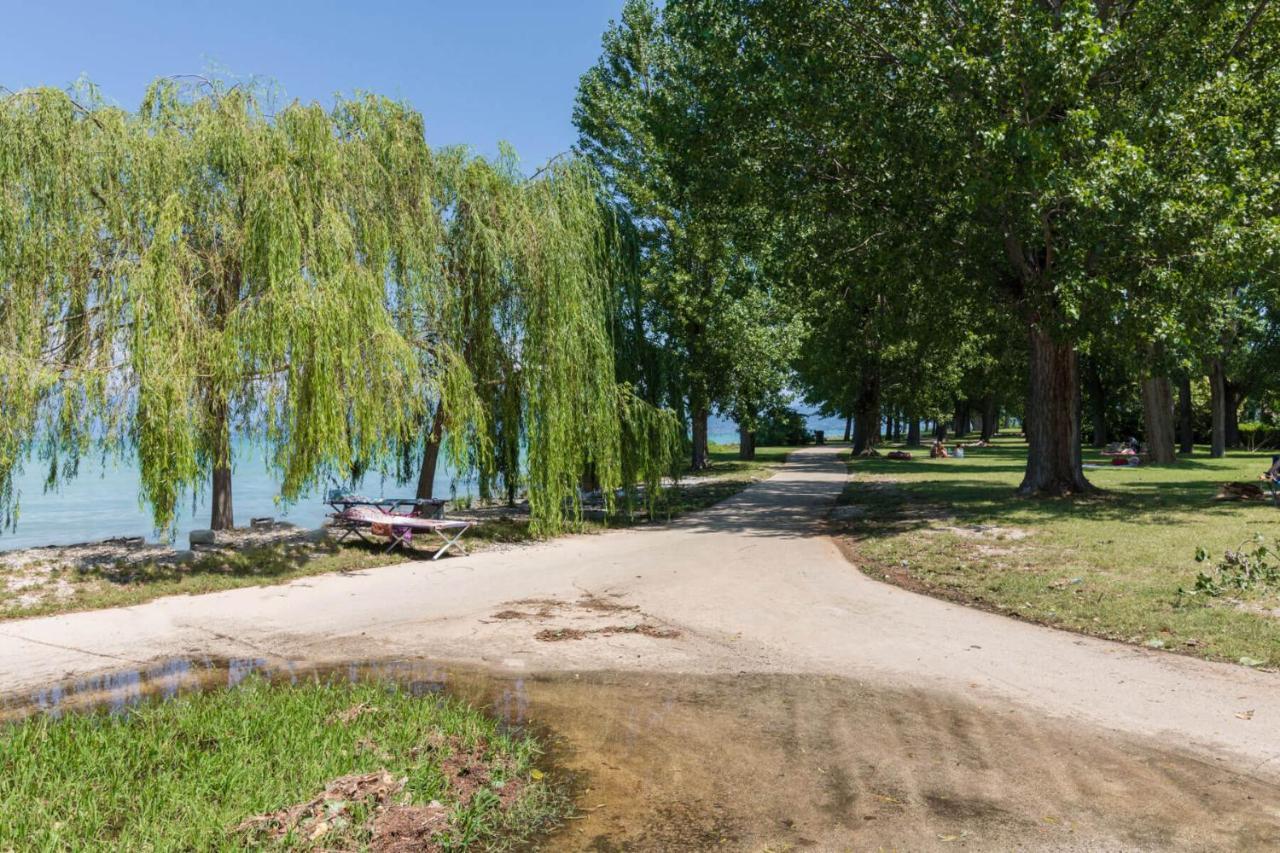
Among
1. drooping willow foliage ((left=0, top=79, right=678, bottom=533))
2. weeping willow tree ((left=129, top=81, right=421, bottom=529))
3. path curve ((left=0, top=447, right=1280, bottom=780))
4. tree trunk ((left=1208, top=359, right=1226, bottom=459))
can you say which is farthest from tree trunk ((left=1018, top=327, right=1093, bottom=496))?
tree trunk ((left=1208, top=359, right=1226, bottom=459))

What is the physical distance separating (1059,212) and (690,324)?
12982mm

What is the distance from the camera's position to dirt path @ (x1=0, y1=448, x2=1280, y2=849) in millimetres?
5027

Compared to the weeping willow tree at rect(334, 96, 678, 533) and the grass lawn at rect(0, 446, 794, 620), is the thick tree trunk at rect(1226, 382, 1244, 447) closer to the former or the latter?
the weeping willow tree at rect(334, 96, 678, 533)

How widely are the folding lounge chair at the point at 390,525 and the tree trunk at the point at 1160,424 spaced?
2750cm

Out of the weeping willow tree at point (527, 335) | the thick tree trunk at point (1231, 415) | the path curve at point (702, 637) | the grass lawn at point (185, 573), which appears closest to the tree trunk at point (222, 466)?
the grass lawn at point (185, 573)

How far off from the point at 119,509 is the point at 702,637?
89.6ft

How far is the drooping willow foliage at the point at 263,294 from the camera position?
10352 mm

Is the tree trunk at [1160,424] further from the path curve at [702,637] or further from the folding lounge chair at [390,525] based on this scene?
the folding lounge chair at [390,525]

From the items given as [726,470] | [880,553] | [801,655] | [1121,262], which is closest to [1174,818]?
[801,655]

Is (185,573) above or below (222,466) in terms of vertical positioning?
below

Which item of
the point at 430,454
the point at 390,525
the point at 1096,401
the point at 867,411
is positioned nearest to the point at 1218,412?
the point at 1096,401

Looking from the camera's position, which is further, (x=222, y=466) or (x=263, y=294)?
(x=222, y=466)

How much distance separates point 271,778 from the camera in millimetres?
4629

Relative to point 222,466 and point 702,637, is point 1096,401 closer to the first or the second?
point 702,637
